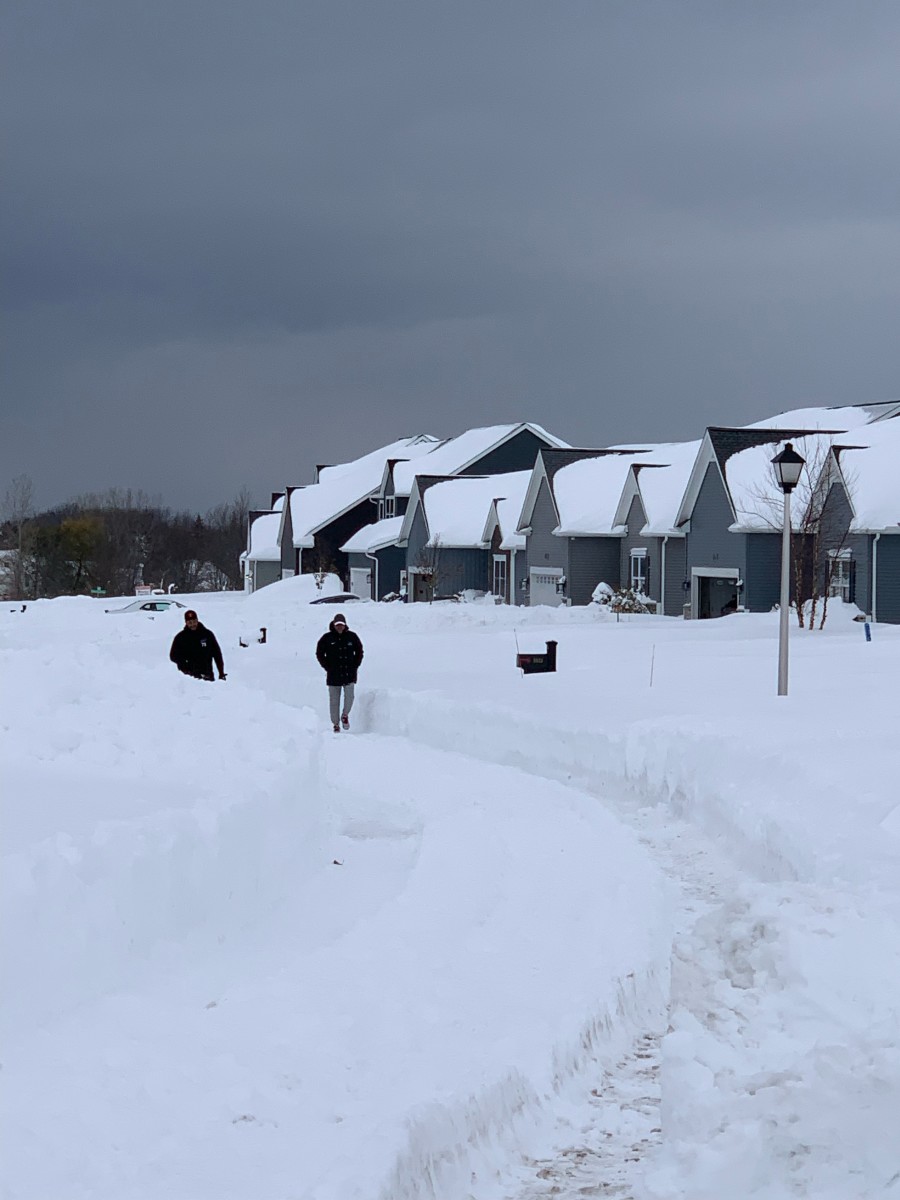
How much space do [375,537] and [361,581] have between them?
254 cm

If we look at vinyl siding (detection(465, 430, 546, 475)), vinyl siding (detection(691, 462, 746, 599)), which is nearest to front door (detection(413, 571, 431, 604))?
vinyl siding (detection(465, 430, 546, 475))

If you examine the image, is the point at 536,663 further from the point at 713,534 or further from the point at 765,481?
the point at 713,534

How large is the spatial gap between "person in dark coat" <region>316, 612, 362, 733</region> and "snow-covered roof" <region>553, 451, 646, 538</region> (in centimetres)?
2488

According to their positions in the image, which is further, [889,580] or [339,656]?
[889,580]

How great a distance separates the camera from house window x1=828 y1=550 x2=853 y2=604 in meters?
33.8

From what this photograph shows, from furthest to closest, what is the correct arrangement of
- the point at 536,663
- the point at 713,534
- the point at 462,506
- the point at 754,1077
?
the point at 462,506
the point at 713,534
the point at 536,663
the point at 754,1077

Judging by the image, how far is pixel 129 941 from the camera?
7066 mm

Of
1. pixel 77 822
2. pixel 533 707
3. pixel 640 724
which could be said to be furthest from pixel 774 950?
pixel 533 707

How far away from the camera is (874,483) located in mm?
32625

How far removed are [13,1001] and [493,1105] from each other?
227 cm

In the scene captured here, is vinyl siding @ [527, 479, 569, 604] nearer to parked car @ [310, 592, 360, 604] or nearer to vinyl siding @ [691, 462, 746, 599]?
vinyl siding @ [691, 462, 746, 599]

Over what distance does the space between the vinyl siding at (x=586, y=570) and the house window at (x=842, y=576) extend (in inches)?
436

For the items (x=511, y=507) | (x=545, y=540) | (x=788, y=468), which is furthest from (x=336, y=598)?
(x=788, y=468)

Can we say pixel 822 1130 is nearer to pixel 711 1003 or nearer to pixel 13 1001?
pixel 711 1003
